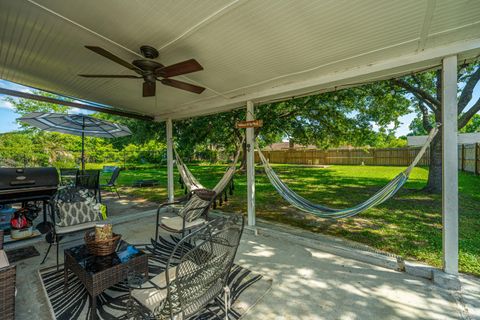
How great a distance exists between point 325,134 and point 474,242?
209 inches

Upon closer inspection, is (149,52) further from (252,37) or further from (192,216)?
(192,216)

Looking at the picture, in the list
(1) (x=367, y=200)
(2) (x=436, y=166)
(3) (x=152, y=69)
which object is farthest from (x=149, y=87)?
(2) (x=436, y=166)

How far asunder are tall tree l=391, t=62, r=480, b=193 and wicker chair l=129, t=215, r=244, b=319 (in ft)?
18.0

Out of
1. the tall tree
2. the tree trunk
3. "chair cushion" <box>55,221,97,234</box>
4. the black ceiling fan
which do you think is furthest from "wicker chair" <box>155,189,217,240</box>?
the tree trunk

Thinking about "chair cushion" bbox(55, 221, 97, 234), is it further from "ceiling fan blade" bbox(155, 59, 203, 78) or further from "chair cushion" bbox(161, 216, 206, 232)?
"ceiling fan blade" bbox(155, 59, 203, 78)

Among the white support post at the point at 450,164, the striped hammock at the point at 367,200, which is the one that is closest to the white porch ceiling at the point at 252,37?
the white support post at the point at 450,164

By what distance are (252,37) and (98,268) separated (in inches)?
90.6

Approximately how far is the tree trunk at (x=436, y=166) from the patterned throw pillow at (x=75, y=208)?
719cm

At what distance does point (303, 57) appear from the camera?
7.36 ft

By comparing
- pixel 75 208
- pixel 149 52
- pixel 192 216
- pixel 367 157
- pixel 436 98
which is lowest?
pixel 192 216

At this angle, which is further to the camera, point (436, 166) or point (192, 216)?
point (436, 166)

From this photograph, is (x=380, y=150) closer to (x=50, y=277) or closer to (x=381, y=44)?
(x=381, y=44)

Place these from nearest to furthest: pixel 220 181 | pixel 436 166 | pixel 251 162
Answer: pixel 251 162 → pixel 220 181 → pixel 436 166

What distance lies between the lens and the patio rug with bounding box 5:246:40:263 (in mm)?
2568
